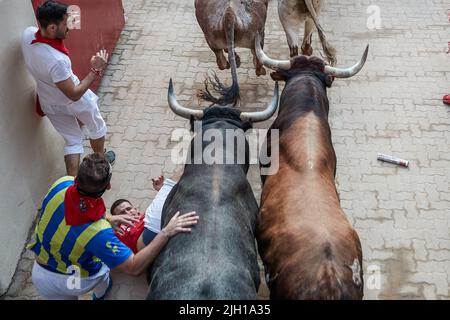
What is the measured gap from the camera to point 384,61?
759cm

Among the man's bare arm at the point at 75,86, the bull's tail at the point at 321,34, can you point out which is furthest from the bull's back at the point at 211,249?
the bull's tail at the point at 321,34

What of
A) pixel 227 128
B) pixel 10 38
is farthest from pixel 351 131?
pixel 10 38

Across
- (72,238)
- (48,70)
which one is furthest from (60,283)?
(48,70)

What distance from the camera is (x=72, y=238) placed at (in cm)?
328

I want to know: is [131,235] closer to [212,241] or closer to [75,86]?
[212,241]

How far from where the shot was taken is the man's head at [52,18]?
4258 mm

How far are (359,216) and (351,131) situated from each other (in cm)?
141

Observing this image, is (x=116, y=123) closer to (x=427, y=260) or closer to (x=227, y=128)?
(x=227, y=128)

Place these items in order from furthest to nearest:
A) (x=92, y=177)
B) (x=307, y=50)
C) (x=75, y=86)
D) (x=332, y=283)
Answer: (x=307, y=50), (x=75, y=86), (x=332, y=283), (x=92, y=177)

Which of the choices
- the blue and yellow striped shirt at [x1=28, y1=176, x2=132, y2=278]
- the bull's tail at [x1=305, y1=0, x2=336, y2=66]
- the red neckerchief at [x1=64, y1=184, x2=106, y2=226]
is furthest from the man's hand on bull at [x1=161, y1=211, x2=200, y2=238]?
the bull's tail at [x1=305, y1=0, x2=336, y2=66]

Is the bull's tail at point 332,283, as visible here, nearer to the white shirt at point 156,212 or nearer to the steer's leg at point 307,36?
the white shirt at point 156,212

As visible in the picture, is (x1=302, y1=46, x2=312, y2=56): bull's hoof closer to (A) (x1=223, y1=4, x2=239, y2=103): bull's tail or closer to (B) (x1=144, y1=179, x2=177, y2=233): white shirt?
(A) (x1=223, y1=4, x2=239, y2=103): bull's tail

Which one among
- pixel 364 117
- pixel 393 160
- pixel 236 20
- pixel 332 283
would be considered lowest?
pixel 332 283

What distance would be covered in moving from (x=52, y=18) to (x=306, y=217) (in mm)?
2671
